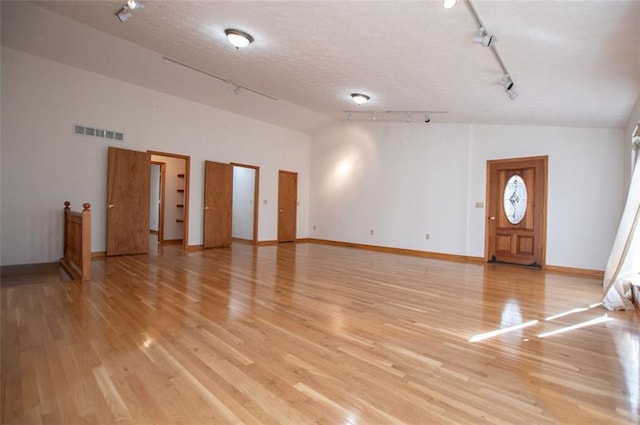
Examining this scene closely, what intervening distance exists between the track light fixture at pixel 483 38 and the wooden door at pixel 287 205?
6758 mm

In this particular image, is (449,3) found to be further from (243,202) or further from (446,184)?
(243,202)

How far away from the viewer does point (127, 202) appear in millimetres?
6418

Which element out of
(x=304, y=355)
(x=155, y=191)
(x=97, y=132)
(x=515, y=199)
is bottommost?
(x=304, y=355)

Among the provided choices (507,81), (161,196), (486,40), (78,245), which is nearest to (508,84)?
(507,81)

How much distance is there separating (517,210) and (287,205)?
5.84m

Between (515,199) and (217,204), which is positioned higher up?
(515,199)

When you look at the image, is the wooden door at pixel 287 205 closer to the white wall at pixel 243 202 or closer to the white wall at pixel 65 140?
the white wall at pixel 243 202

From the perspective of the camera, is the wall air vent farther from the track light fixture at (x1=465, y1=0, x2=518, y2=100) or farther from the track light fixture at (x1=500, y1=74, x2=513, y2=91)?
the track light fixture at (x1=500, y1=74, x2=513, y2=91)

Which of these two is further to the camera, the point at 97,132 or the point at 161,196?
the point at 161,196

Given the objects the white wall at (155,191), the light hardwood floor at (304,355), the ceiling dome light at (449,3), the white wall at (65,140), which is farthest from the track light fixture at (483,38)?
the white wall at (155,191)

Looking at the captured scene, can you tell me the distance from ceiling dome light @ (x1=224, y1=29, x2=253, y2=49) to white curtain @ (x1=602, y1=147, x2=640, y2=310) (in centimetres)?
502

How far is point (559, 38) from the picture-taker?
120 inches

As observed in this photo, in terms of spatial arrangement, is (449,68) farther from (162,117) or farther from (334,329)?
(162,117)

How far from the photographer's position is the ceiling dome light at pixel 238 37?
12.8 feet
